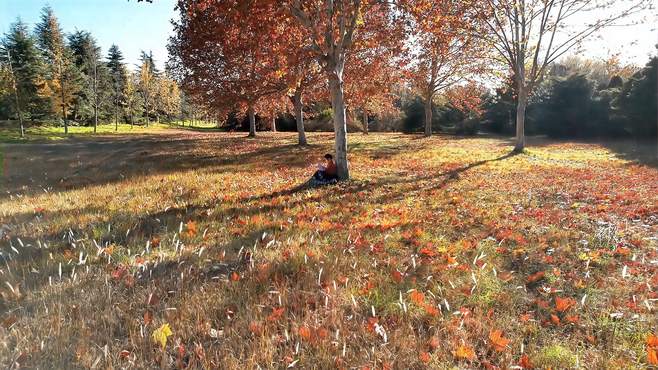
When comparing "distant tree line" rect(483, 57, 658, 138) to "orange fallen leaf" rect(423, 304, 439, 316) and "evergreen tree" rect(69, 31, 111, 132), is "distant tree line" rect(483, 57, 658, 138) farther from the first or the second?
"evergreen tree" rect(69, 31, 111, 132)

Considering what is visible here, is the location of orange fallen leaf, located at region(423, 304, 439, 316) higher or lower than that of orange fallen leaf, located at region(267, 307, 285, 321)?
lower

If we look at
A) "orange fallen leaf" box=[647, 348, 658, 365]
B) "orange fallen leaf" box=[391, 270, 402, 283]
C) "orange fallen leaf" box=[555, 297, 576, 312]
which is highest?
"orange fallen leaf" box=[391, 270, 402, 283]

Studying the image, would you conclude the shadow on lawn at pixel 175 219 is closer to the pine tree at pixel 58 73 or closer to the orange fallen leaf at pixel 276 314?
the orange fallen leaf at pixel 276 314

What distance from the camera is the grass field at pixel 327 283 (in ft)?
8.92

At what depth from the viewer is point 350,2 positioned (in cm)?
1085

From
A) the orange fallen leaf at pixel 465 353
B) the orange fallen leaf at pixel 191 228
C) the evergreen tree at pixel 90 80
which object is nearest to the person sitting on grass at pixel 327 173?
the orange fallen leaf at pixel 191 228

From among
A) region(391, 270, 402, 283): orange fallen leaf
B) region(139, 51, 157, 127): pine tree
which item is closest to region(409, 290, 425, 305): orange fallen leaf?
region(391, 270, 402, 283): orange fallen leaf

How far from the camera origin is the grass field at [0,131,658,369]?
107 inches

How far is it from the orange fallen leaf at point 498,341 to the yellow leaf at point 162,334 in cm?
251

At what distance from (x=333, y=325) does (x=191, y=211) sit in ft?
15.5

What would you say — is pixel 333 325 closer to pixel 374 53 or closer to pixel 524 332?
pixel 524 332

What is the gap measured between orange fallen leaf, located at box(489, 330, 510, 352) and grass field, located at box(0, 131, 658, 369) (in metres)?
0.01

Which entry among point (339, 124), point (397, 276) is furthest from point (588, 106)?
point (397, 276)

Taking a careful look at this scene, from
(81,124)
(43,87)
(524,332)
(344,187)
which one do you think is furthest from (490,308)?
(81,124)
